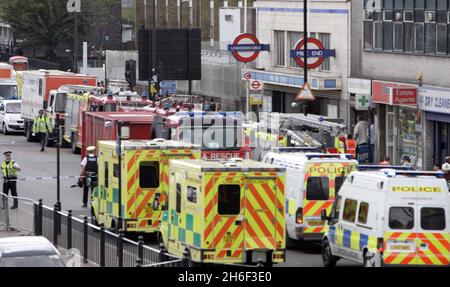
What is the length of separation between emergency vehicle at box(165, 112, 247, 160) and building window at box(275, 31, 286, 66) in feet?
79.9

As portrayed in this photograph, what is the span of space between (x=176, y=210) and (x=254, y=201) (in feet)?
6.13

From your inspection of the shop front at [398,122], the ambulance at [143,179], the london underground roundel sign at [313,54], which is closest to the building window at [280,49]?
the london underground roundel sign at [313,54]

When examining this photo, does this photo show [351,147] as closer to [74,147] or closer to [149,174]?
[149,174]

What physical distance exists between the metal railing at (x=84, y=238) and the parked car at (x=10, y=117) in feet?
98.5

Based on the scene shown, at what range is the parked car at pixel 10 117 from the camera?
62506mm

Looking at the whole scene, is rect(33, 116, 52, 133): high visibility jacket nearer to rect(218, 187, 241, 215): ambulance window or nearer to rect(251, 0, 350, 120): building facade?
rect(251, 0, 350, 120): building facade

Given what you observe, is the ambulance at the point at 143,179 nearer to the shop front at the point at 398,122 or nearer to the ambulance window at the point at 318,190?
the ambulance window at the point at 318,190

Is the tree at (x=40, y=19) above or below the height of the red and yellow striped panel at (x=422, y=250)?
above

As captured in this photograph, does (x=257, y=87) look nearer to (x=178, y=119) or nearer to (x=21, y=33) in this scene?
(x=178, y=119)

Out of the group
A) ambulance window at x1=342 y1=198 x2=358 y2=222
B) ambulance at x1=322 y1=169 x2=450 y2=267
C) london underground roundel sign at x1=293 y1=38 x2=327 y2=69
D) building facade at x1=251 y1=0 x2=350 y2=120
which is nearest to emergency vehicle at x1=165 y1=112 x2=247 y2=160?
ambulance window at x1=342 y1=198 x2=358 y2=222

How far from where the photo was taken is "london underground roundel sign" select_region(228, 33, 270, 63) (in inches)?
1949

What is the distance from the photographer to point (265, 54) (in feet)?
204

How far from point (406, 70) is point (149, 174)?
66.2 feet
